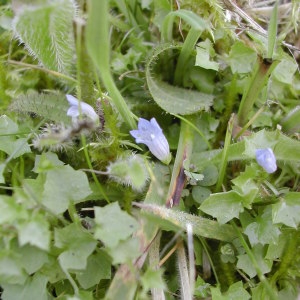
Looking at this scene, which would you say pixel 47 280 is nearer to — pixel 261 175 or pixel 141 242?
pixel 141 242

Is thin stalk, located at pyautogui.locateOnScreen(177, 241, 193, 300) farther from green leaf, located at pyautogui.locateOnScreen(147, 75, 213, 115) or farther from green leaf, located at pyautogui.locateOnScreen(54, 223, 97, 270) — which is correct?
green leaf, located at pyautogui.locateOnScreen(147, 75, 213, 115)

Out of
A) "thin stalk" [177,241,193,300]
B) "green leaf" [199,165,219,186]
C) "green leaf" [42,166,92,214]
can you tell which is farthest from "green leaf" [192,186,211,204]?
"green leaf" [42,166,92,214]

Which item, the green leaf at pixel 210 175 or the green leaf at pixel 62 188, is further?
the green leaf at pixel 210 175

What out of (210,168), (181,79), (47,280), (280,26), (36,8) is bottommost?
(47,280)

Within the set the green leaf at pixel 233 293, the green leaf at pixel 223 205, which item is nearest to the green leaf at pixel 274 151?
the green leaf at pixel 223 205

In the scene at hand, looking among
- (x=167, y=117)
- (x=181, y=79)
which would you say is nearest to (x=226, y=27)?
(x=181, y=79)

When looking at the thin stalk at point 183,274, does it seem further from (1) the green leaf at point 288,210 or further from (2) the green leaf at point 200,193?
(1) the green leaf at point 288,210

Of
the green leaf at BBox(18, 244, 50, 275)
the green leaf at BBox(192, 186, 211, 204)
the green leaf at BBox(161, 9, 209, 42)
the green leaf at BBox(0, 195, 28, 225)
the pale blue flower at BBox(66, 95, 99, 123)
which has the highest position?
the green leaf at BBox(161, 9, 209, 42)
